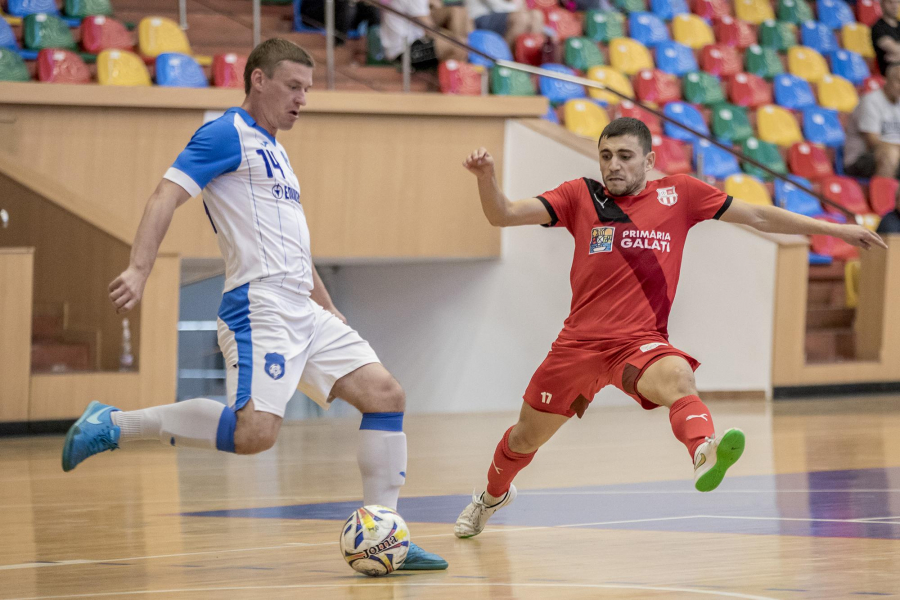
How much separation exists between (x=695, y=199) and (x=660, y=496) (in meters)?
1.63

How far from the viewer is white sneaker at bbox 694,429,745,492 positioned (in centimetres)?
366

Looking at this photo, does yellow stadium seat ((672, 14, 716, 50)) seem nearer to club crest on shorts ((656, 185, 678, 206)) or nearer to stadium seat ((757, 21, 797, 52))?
stadium seat ((757, 21, 797, 52))

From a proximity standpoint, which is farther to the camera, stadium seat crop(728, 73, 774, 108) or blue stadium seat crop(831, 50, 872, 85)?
blue stadium seat crop(831, 50, 872, 85)

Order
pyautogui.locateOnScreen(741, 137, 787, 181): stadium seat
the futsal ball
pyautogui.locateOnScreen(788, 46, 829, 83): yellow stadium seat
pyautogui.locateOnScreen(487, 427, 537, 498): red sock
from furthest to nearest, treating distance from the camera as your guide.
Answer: pyautogui.locateOnScreen(788, 46, 829, 83): yellow stadium seat → pyautogui.locateOnScreen(741, 137, 787, 181): stadium seat → pyautogui.locateOnScreen(487, 427, 537, 498): red sock → the futsal ball

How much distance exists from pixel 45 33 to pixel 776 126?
26.5 ft

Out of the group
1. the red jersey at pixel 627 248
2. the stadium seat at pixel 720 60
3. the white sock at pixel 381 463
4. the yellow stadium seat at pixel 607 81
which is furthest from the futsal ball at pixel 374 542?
the stadium seat at pixel 720 60

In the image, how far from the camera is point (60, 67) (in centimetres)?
974

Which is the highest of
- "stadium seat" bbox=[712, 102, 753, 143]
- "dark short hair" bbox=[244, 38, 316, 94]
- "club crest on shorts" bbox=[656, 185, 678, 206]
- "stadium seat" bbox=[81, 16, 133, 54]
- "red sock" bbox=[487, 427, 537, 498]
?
"stadium seat" bbox=[81, 16, 133, 54]

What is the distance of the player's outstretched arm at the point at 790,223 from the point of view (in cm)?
461

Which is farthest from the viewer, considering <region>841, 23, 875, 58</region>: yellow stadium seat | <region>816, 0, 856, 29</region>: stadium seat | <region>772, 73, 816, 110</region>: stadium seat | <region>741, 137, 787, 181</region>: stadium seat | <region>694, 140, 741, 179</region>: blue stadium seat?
<region>816, 0, 856, 29</region>: stadium seat

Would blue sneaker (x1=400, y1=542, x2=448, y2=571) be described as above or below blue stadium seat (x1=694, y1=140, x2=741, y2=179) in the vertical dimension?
below

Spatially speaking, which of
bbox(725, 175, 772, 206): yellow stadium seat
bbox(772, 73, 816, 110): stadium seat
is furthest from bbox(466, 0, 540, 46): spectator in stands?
bbox(772, 73, 816, 110): stadium seat

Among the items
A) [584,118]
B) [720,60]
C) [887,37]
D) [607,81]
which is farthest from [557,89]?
[887,37]

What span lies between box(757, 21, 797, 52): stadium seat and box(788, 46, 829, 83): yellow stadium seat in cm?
14
